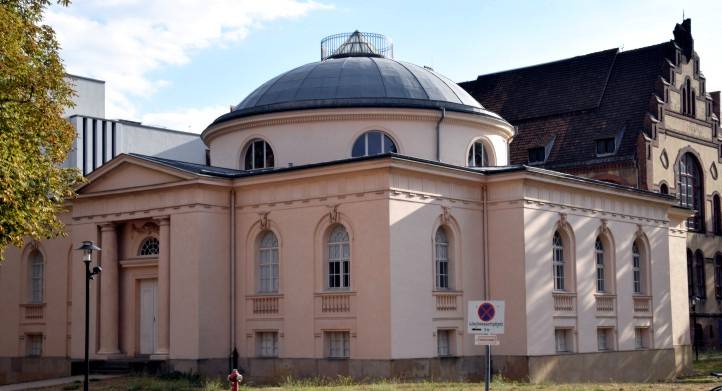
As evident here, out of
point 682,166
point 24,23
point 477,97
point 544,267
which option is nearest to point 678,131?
point 682,166

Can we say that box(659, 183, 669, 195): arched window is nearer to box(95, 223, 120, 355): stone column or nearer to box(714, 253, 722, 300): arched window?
box(714, 253, 722, 300): arched window

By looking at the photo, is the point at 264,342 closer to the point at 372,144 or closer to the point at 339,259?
the point at 339,259

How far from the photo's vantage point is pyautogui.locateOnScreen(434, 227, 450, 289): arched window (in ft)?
116

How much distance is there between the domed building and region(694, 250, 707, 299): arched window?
26.7 meters

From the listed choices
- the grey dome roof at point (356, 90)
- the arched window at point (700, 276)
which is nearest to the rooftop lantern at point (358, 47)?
the grey dome roof at point (356, 90)

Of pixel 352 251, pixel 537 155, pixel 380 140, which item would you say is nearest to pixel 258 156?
pixel 380 140

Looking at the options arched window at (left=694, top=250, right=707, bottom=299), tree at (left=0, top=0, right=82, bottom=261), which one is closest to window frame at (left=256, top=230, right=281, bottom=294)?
tree at (left=0, top=0, right=82, bottom=261)

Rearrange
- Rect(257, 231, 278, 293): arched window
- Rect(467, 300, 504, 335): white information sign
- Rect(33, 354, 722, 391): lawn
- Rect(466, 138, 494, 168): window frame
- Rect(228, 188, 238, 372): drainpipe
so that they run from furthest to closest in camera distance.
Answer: Rect(466, 138, 494, 168): window frame
Rect(228, 188, 238, 372): drainpipe
Rect(257, 231, 278, 293): arched window
Rect(33, 354, 722, 391): lawn
Rect(467, 300, 504, 335): white information sign

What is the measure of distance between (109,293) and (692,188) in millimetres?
43059

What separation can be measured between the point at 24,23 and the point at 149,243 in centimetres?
1183

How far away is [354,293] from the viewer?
A: 3412 cm

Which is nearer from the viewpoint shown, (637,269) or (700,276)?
(637,269)

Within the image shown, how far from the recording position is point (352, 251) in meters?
34.3

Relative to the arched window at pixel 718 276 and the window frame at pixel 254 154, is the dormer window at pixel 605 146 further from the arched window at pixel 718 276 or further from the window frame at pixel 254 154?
the window frame at pixel 254 154
